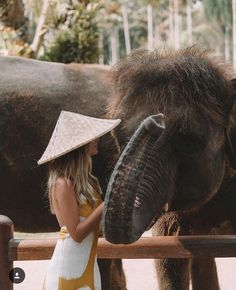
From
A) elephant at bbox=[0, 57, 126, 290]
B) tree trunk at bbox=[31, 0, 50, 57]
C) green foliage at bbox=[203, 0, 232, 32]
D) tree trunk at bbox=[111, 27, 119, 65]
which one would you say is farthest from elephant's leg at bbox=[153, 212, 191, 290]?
tree trunk at bbox=[111, 27, 119, 65]

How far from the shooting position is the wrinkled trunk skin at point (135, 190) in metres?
3.05

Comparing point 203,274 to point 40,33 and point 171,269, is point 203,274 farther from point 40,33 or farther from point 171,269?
point 40,33

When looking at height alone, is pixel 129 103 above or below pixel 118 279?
above

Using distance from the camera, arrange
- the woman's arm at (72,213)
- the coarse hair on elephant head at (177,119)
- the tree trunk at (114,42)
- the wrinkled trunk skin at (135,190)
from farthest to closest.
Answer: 1. the tree trunk at (114,42)
2. the coarse hair on elephant head at (177,119)
3. the woman's arm at (72,213)
4. the wrinkled trunk skin at (135,190)

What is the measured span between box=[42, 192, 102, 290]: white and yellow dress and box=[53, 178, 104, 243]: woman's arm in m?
0.06

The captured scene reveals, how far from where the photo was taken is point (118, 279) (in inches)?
233

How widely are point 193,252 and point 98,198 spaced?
1.85ft

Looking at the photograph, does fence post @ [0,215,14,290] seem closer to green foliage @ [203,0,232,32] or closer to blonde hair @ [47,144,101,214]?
blonde hair @ [47,144,101,214]

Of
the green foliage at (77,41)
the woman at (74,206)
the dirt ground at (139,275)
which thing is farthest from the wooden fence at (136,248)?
the green foliage at (77,41)

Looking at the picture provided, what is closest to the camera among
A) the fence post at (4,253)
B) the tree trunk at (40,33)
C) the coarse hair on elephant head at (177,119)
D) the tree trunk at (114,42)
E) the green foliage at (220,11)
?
the coarse hair on elephant head at (177,119)

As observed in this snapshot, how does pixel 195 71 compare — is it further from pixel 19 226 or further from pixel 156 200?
pixel 19 226

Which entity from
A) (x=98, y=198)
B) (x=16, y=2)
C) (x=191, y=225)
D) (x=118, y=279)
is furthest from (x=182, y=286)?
(x=16, y=2)

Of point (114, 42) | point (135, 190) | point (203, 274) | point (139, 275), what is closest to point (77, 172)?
point (135, 190)

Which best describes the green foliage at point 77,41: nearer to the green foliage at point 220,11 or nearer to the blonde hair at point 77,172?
the blonde hair at point 77,172
